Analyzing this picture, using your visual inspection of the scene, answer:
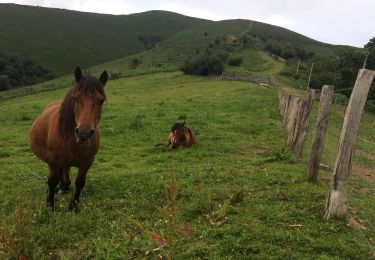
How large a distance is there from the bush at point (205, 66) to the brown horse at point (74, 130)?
55857 mm

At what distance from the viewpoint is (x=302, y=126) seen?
12.9m

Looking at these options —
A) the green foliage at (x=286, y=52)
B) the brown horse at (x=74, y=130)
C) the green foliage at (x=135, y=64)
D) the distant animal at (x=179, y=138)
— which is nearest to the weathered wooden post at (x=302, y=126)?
the distant animal at (x=179, y=138)

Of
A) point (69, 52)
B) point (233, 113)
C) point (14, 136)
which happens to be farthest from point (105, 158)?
point (69, 52)

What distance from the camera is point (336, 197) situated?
7484 millimetres

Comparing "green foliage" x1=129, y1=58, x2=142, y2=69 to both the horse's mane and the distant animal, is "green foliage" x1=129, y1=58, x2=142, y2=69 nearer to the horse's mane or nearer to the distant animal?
the distant animal

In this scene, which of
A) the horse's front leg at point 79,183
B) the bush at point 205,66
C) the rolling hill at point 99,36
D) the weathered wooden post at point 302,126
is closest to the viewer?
the horse's front leg at point 79,183

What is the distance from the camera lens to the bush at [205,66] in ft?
210

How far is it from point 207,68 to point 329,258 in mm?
59125

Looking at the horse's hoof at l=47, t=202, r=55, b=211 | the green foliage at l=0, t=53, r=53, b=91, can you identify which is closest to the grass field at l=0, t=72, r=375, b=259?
the horse's hoof at l=47, t=202, r=55, b=211

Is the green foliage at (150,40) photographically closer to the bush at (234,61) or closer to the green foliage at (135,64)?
the green foliage at (135,64)

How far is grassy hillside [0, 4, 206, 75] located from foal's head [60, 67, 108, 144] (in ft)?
323

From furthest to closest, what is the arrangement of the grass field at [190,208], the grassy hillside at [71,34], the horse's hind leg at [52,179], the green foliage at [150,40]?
the green foliage at [150,40], the grassy hillside at [71,34], the horse's hind leg at [52,179], the grass field at [190,208]

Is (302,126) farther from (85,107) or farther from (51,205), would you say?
(85,107)

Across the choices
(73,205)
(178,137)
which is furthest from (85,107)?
(178,137)
